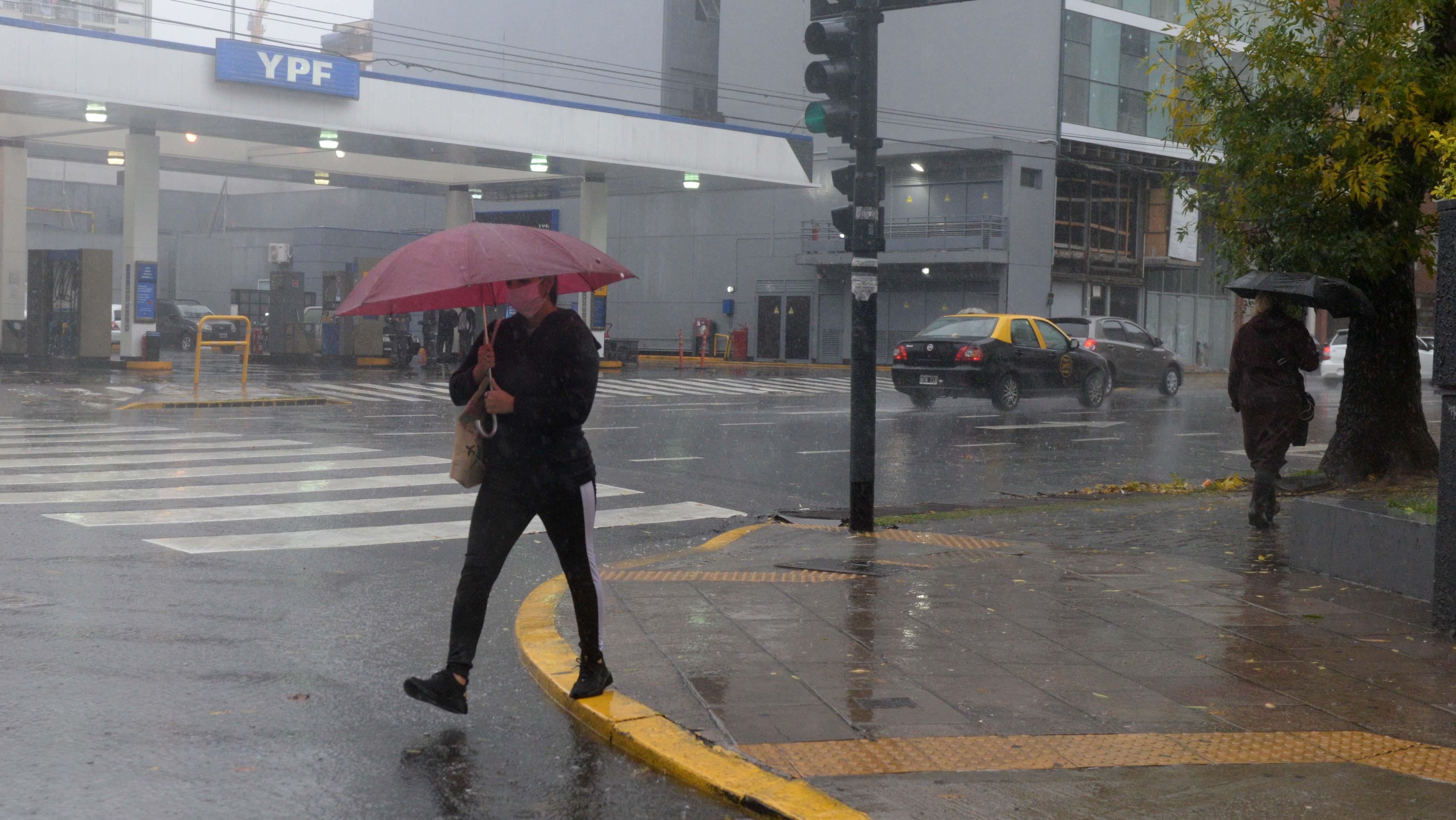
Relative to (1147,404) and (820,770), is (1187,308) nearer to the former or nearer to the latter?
(1147,404)

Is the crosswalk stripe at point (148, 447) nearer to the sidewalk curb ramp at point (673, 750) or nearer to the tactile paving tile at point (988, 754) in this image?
the sidewalk curb ramp at point (673, 750)

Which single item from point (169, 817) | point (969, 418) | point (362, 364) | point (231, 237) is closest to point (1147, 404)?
point (969, 418)

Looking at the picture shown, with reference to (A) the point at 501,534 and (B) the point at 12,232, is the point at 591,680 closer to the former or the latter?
(A) the point at 501,534

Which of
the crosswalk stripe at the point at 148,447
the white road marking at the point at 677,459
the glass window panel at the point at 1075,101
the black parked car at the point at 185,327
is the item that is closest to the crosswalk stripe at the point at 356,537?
the white road marking at the point at 677,459

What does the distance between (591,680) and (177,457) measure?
968 centimetres

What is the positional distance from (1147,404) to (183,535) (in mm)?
20929

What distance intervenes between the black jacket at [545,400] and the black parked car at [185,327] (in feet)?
133

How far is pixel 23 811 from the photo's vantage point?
13.6ft

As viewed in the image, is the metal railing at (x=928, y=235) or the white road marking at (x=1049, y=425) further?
the metal railing at (x=928, y=235)

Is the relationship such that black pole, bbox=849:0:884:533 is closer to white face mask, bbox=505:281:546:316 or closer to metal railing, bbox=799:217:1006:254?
white face mask, bbox=505:281:546:316

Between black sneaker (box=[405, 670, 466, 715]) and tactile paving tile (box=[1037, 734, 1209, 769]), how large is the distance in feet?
7.07

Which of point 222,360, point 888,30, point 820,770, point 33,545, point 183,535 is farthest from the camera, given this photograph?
point 888,30

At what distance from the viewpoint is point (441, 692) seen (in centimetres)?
520

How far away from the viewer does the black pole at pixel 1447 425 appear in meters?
6.68
